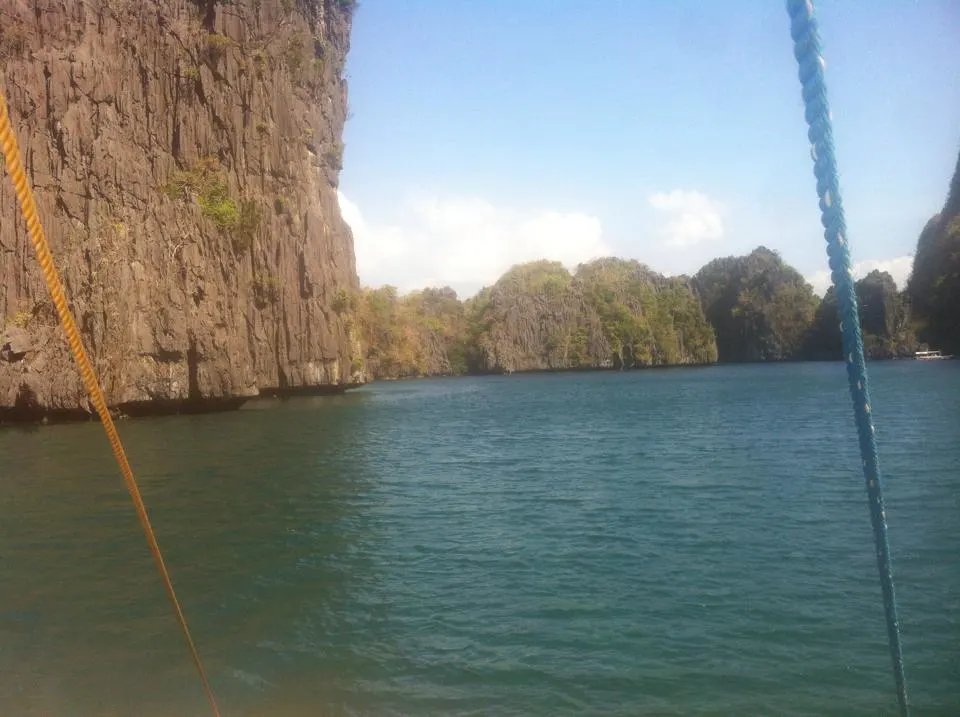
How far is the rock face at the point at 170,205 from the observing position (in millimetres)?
41812

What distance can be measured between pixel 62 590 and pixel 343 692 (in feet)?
19.8

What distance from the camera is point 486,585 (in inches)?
479

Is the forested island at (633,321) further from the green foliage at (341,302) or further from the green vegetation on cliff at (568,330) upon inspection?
the green foliage at (341,302)

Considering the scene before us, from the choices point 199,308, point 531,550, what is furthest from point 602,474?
point 199,308

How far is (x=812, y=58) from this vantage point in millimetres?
3129

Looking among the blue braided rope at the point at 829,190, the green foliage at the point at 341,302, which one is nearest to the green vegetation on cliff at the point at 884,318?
the green foliage at the point at 341,302

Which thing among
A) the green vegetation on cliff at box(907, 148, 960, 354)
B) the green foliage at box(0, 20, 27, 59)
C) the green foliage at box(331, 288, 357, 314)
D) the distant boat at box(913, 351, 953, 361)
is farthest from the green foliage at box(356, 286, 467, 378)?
the distant boat at box(913, 351, 953, 361)

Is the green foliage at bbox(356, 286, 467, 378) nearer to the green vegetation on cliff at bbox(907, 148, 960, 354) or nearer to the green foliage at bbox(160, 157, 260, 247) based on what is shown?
the green foliage at bbox(160, 157, 260, 247)

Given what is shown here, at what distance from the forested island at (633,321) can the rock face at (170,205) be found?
63.5 m

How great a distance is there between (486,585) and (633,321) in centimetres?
13359

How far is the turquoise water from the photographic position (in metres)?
8.69

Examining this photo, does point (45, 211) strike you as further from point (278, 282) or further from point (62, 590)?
point (62, 590)

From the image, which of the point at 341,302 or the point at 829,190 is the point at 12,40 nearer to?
the point at 341,302

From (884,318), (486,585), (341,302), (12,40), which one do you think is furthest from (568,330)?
(486,585)
